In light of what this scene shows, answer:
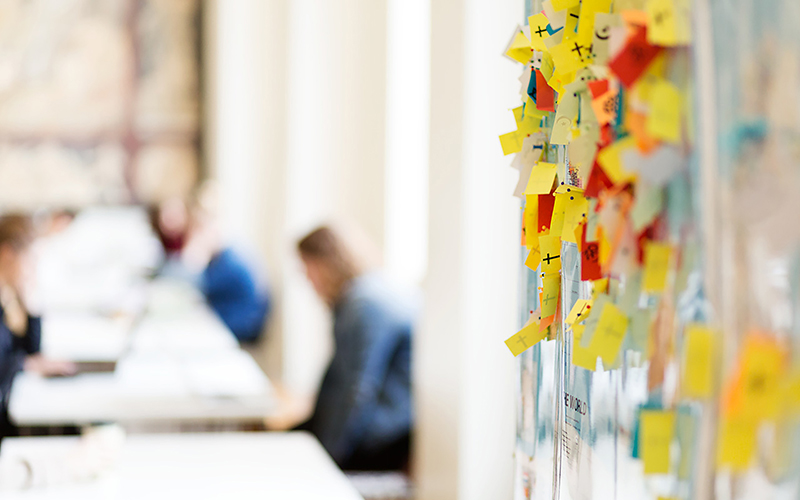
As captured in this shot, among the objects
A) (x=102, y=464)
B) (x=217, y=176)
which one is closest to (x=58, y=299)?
(x=217, y=176)

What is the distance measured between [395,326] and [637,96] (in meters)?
1.76

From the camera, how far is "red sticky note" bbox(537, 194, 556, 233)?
92 centimetres

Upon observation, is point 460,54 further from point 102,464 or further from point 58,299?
point 58,299

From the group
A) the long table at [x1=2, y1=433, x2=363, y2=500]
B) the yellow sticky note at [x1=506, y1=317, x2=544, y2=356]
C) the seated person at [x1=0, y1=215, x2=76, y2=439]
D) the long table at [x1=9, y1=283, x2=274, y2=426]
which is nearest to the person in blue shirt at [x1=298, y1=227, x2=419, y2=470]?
the long table at [x1=9, y1=283, x2=274, y2=426]

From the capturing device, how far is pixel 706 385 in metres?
0.64

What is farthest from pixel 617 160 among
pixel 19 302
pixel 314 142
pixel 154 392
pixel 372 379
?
pixel 314 142

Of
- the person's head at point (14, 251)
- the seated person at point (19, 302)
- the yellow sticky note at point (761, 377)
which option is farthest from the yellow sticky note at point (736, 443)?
the person's head at point (14, 251)

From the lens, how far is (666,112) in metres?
0.67

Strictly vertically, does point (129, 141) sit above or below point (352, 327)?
above

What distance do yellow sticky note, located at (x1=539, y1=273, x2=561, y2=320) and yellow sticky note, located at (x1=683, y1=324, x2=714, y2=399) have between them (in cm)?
26

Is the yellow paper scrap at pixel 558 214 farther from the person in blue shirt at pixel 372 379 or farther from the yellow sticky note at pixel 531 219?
the person in blue shirt at pixel 372 379

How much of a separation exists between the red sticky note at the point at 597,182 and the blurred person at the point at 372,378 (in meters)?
1.63

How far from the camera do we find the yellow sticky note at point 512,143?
3.20 ft

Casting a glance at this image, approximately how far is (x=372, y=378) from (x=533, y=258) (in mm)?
1479
